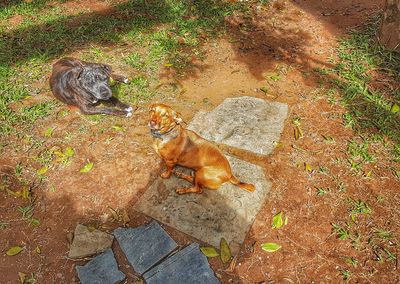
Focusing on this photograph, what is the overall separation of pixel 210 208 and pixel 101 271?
1.40m

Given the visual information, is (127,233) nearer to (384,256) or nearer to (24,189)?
(24,189)

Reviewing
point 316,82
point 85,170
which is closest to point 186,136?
point 85,170

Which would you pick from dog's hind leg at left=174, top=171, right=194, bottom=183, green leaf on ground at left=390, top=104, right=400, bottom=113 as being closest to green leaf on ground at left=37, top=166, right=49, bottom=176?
dog's hind leg at left=174, top=171, right=194, bottom=183

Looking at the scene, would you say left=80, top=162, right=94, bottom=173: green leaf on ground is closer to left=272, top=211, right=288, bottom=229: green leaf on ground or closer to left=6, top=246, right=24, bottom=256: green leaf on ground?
left=6, top=246, right=24, bottom=256: green leaf on ground

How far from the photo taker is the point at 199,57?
21.6ft

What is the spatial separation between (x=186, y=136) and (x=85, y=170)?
1717 millimetres

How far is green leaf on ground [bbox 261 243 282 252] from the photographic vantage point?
12.1ft

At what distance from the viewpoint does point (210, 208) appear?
399cm

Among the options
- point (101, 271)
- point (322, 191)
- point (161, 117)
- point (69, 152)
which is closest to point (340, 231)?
point (322, 191)

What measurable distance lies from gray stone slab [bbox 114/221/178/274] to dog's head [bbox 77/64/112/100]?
2063 mm

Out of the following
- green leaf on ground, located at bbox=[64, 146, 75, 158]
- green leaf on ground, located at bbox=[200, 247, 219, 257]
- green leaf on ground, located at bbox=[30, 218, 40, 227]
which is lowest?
green leaf on ground, located at bbox=[30, 218, 40, 227]

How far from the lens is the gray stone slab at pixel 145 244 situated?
3.64 m

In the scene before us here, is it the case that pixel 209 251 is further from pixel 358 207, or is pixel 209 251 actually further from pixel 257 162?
pixel 358 207

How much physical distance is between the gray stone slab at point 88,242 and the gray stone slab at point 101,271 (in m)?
0.10
